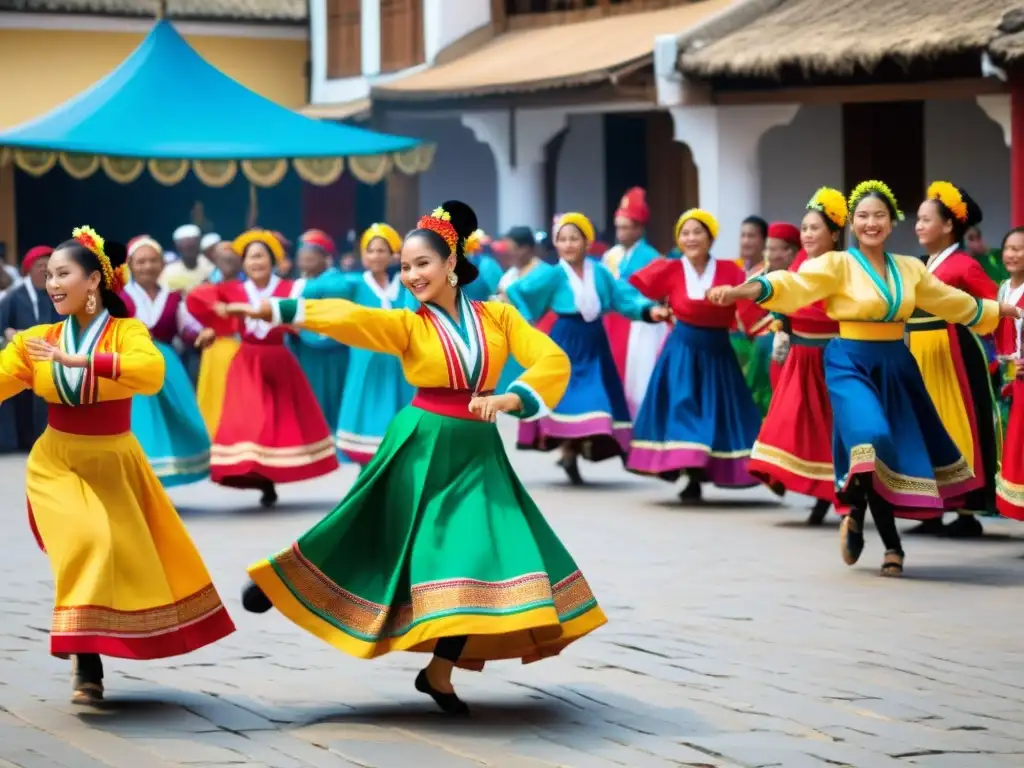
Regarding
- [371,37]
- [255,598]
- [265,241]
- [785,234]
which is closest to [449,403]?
[255,598]

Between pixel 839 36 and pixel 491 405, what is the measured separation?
1082cm

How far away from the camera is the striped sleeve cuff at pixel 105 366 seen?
6.73 meters

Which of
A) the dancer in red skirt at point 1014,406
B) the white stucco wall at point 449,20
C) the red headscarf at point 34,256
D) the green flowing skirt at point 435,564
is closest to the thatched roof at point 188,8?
the white stucco wall at point 449,20

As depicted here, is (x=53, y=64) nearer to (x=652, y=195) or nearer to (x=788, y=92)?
(x=652, y=195)

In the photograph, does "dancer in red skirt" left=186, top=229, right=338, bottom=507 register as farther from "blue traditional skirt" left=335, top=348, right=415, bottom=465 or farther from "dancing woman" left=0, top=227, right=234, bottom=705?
"dancing woman" left=0, top=227, right=234, bottom=705

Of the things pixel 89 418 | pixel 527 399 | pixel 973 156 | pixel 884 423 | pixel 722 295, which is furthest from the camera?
pixel 973 156

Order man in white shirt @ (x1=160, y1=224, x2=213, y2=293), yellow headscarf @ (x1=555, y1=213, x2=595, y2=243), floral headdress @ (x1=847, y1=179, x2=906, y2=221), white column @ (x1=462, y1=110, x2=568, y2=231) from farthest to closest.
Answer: white column @ (x1=462, y1=110, x2=568, y2=231) < man in white shirt @ (x1=160, y1=224, x2=213, y2=293) < yellow headscarf @ (x1=555, y1=213, x2=595, y2=243) < floral headdress @ (x1=847, y1=179, x2=906, y2=221)

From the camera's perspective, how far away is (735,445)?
12.2 m

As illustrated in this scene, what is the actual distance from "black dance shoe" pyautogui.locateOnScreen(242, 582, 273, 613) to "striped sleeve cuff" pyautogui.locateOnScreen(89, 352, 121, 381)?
773 mm

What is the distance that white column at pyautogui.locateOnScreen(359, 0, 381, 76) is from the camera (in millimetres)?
27141

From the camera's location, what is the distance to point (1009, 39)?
14047 mm

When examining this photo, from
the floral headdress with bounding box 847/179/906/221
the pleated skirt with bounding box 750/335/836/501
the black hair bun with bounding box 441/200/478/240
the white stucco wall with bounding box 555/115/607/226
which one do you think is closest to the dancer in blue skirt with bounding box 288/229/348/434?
the pleated skirt with bounding box 750/335/836/501

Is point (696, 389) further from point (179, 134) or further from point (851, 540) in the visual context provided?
point (179, 134)

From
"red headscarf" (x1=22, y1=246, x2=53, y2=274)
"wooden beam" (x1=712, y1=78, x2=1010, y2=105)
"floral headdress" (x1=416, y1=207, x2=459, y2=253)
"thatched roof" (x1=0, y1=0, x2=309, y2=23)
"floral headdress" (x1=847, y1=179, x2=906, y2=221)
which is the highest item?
"thatched roof" (x1=0, y1=0, x2=309, y2=23)
